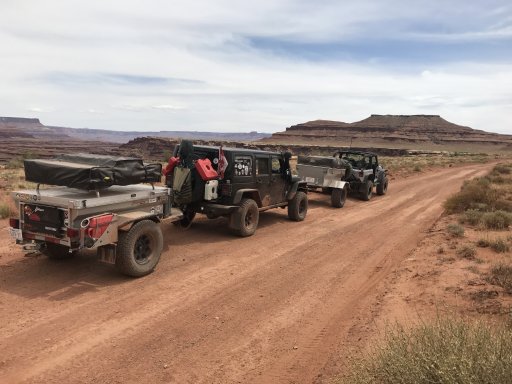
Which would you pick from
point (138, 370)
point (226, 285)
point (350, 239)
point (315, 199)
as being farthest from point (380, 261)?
point (315, 199)

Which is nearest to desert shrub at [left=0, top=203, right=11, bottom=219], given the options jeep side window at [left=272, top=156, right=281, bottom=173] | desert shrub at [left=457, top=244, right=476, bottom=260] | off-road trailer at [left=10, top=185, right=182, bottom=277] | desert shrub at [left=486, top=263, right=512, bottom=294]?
off-road trailer at [left=10, top=185, right=182, bottom=277]

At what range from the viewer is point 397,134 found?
145500 mm

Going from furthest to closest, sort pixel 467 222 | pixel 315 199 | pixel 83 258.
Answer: pixel 315 199
pixel 467 222
pixel 83 258

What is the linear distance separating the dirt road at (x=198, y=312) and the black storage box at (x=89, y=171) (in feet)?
5.04

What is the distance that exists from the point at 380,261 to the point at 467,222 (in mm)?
4516

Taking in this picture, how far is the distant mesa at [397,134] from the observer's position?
438ft

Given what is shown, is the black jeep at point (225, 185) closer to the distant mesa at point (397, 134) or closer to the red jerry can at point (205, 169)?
the red jerry can at point (205, 169)

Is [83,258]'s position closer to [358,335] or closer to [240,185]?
[240,185]

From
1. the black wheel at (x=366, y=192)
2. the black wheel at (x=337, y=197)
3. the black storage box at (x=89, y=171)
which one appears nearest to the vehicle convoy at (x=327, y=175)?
the black wheel at (x=337, y=197)

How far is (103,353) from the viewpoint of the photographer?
4625mm

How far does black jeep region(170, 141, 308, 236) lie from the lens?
9406 millimetres

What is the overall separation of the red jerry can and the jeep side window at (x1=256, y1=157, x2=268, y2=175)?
1.48m

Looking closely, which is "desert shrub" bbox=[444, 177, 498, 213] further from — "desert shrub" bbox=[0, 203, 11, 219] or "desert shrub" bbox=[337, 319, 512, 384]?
"desert shrub" bbox=[0, 203, 11, 219]

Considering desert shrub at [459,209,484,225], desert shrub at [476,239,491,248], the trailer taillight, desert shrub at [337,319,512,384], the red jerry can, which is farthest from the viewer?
desert shrub at [459,209,484,225]
